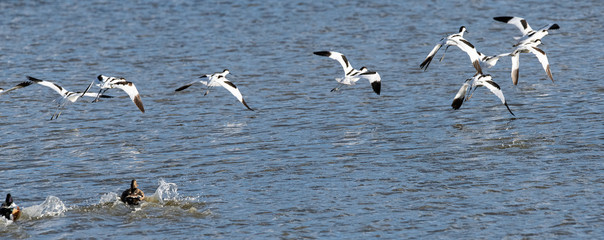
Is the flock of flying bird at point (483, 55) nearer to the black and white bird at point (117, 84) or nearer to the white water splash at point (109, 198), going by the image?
the black and white bird at point (117, 84)

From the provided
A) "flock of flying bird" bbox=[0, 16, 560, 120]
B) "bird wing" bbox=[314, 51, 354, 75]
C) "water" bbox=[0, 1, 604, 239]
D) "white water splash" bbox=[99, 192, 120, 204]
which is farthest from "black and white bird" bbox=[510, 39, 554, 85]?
"white water splash" bbox=[99, 192, 120, 204]

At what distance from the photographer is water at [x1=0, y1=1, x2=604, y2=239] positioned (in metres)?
12.6

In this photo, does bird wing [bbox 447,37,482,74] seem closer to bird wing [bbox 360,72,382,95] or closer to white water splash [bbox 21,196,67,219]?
bird wing [bbox 360,72,382,95]

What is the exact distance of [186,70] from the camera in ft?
82.6

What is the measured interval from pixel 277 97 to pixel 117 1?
2156 centimetres

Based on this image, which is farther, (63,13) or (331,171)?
(63,13)

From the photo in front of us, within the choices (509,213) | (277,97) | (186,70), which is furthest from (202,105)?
(509,213)

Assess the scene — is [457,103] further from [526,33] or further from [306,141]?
[306,141]

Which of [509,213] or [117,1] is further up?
[117,1]

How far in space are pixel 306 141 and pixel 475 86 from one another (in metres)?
3.66

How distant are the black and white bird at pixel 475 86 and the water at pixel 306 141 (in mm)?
199

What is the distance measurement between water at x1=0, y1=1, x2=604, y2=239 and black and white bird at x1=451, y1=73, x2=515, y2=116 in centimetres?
20

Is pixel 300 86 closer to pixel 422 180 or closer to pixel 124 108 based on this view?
pixel 124 108

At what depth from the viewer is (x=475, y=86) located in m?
18.3
